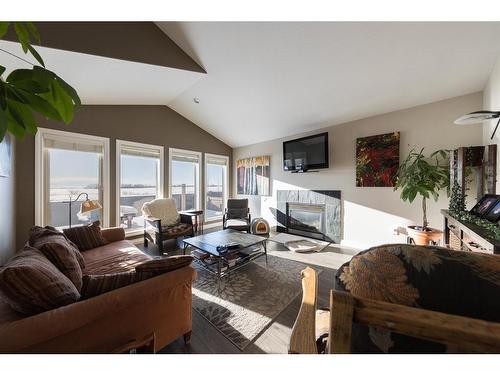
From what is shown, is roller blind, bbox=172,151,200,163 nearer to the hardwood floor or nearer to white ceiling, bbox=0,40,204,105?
white ceiling, bbox=0,40,204,105

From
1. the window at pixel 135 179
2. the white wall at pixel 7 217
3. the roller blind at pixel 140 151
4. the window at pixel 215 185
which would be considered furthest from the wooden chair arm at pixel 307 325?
the window at pixel 215 185

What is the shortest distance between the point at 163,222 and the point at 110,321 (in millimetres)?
2834

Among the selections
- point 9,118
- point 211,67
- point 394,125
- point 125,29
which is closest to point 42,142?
point 125,29

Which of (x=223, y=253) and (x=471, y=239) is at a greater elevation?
(x=471, y=239)

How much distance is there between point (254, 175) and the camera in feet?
17.4

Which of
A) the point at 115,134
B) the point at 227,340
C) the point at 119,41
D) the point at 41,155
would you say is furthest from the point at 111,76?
the point at 227,340

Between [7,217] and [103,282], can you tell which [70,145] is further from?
[103,282]

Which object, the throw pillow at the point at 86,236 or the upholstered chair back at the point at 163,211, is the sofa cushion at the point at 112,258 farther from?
the upholstered chair back at the point at 163,211

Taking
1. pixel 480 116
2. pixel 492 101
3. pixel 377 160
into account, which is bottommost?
pixel 377 160

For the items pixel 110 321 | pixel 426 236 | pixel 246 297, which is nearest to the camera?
pixel 110 321

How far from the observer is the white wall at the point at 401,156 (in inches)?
110

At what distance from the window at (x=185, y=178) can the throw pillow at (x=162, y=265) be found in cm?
329

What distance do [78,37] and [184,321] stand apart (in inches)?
108

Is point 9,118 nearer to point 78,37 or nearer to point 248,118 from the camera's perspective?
point 78,37
